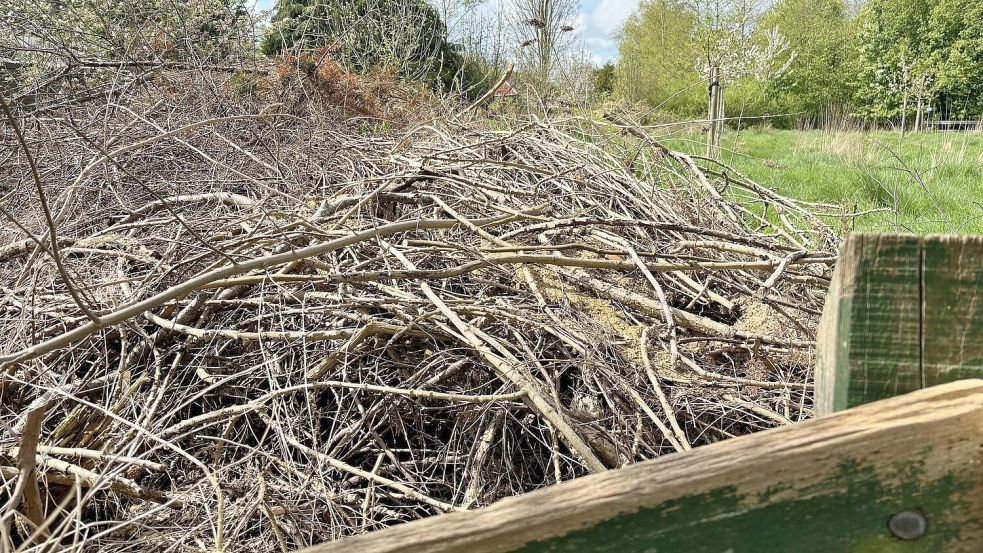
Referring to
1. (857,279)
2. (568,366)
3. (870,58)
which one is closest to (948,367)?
(857,279)

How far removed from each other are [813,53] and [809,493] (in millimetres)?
31450

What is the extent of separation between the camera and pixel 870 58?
26.1 metres

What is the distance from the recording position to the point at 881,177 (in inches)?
271

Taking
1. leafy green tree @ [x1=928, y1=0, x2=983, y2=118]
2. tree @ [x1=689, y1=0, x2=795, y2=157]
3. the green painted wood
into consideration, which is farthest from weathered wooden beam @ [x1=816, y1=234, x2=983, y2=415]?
leafy green tree @ [x1=928, y1=0, x2=983, y2=118]

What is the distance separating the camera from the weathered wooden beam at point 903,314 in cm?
69

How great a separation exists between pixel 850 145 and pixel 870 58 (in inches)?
817

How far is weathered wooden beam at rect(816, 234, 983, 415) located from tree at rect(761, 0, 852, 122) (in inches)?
1127

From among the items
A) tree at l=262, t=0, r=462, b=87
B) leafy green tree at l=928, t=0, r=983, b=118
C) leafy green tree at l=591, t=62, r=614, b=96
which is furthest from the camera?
leafy green tree at l=928, t=0, r=983, b=118

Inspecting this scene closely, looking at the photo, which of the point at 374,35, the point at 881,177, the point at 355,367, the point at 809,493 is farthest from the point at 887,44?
the point at 809,493

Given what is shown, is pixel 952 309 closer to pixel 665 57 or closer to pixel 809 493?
pixel 809 493

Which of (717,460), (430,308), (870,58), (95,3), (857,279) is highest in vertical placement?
(870,58)

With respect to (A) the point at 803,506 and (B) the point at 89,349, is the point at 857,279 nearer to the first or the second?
(A) the point at 803,506

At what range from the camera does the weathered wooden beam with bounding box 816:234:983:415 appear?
0.69 metres

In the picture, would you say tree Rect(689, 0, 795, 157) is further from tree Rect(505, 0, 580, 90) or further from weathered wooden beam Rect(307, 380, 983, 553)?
weathered wooden beam Rect(307, 380, 983, 553)
